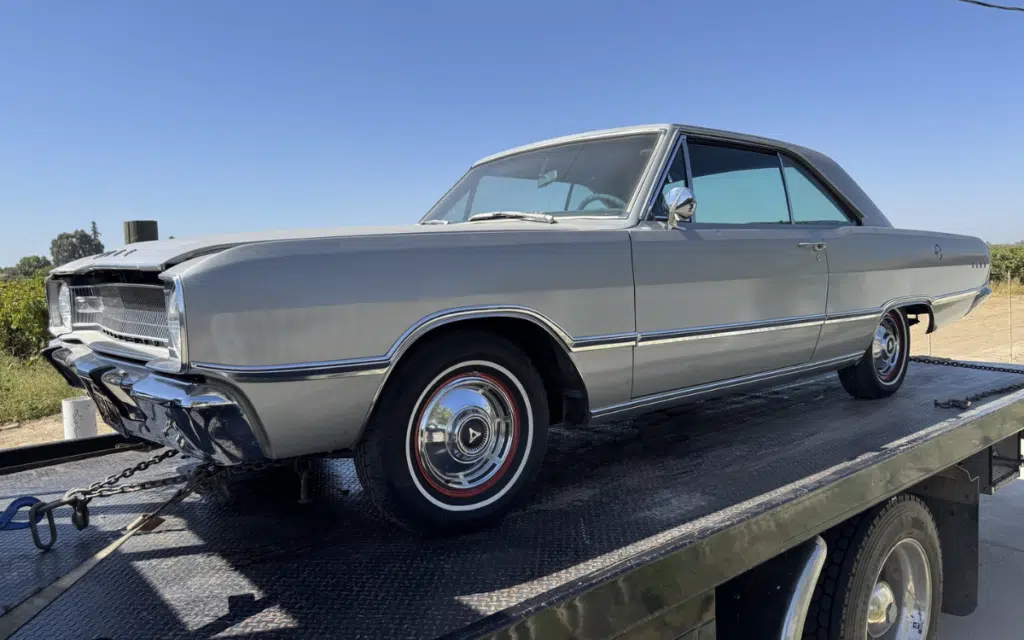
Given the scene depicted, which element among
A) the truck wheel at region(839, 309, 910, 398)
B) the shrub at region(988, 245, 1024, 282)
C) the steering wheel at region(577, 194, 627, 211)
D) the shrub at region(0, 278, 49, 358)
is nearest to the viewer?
the steering wheel at region(577, 194, 627, 211)

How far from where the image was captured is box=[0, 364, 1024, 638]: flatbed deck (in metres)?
1.71

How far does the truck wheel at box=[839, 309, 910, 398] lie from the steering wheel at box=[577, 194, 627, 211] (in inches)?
71.5

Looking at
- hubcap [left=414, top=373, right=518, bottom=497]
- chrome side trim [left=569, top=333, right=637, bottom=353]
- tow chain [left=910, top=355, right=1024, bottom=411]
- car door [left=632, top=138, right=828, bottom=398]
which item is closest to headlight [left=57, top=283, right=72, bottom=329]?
hubcap [left=414, top=373, right=518, bottom=497]

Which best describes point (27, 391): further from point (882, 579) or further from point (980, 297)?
point (980, 297)

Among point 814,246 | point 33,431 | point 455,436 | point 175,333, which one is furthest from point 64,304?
point 33,431

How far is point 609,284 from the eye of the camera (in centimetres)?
251

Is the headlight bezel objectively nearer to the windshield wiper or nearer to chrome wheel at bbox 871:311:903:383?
the windshield wiper

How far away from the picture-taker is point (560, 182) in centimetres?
325

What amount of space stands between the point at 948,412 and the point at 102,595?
3.57 m

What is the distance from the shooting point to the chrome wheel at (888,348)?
13.1 ft

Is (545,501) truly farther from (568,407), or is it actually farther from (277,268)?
(277,268)

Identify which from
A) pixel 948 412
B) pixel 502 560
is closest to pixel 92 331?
pixel 502 560

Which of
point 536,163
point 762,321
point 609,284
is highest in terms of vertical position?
point 536,163

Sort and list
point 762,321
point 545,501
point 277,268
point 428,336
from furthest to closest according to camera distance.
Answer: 1. point 762,321
2. point 545,501
3. point 428,336
4. point 277,268
